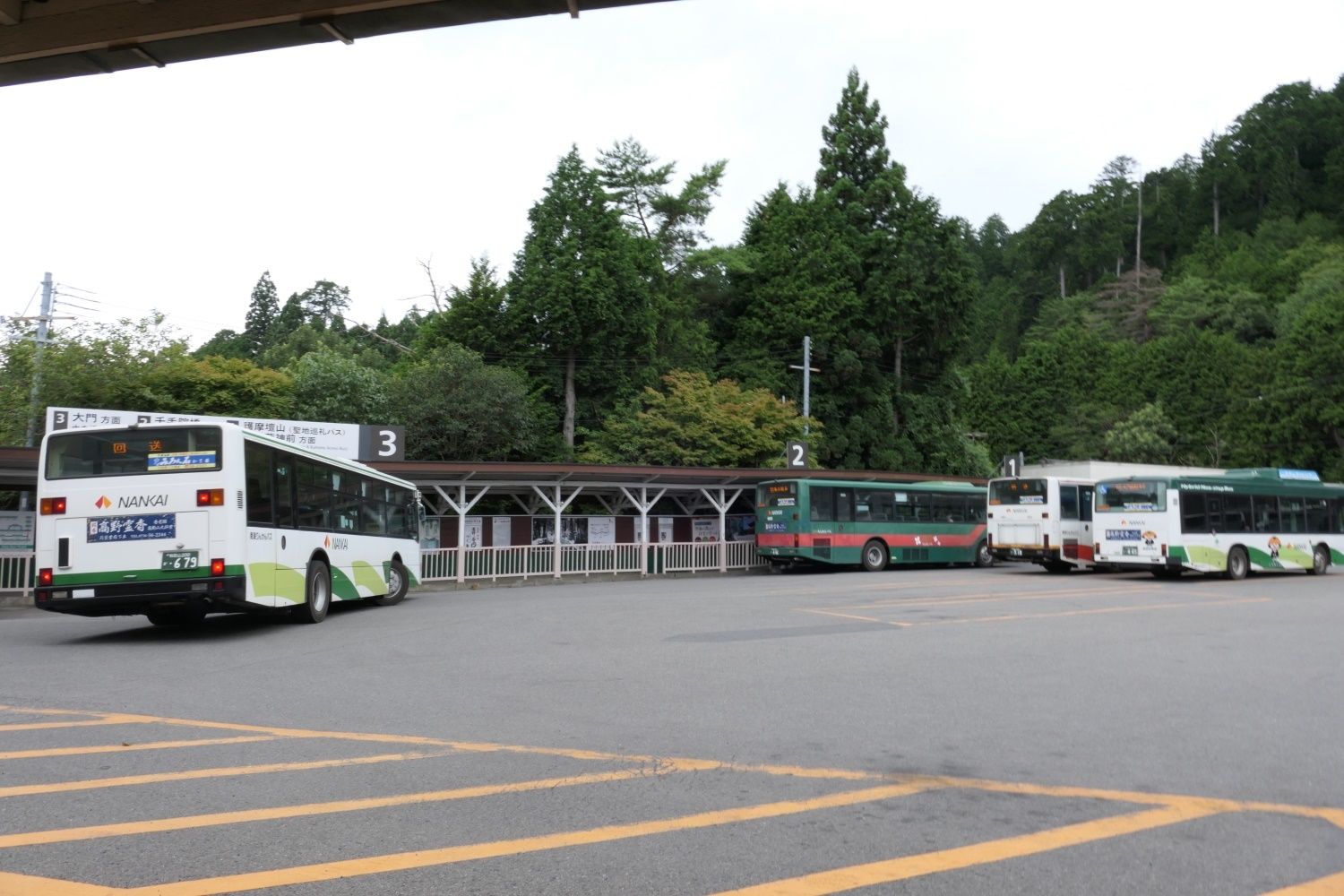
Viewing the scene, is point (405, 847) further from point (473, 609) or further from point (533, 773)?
point (473, 609)

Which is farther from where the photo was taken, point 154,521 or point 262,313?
point 262,313

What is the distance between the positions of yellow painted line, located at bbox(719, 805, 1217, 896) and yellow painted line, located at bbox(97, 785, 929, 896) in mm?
776

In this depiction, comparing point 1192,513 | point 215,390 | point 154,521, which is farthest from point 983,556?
point 215,390

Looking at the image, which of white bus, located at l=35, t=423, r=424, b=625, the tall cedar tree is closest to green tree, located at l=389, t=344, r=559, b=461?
the tall cedar tree

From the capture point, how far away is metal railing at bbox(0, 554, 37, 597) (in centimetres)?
2011

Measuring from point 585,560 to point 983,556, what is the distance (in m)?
13.5

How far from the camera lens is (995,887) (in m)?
3.93

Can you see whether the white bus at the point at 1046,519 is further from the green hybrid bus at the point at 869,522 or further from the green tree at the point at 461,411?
the green tree at the point at 461,411

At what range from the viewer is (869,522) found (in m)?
29.6

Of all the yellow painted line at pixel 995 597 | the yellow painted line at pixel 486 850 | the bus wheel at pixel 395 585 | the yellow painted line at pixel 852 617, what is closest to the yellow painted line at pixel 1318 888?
the yellow painted line at pixel 486 850

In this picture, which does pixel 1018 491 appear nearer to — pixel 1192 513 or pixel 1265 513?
pixel 1192 513

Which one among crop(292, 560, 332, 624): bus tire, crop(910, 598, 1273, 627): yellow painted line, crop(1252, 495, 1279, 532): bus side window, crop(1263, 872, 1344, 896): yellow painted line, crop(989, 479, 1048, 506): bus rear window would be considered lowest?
crop(910, 598, 1273, 627): yellow painted line

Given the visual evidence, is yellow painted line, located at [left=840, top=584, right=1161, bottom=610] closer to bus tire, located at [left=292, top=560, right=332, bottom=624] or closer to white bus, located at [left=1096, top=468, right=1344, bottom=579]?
white bus, located at [left=1096, top=468, right=1344, bottom=579]

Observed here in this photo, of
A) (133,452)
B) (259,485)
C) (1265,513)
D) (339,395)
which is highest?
(339,395)
